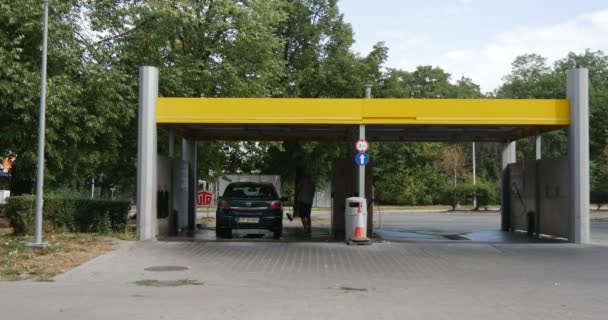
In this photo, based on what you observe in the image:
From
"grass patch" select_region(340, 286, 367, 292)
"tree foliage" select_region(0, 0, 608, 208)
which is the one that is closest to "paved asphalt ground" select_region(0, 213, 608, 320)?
"grass patch" select_region(340, 286, 367, 292)

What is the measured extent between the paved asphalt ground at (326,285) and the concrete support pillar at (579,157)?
3.89 feet

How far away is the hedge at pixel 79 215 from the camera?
17484 millimetres

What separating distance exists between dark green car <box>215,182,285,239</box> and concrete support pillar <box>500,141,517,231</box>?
848 cm

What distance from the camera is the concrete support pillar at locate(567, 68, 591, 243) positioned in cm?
1655

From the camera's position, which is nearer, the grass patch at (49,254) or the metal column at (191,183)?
the grass patch at (49,254)

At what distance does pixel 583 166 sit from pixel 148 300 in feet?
38.6

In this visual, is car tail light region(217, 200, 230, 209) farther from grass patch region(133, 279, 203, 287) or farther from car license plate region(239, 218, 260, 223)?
grass patch region(133, 279, 203, 287)

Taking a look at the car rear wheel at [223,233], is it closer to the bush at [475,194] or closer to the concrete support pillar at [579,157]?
the concrete support pillar at [579,157]

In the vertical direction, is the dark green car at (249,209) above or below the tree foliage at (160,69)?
below

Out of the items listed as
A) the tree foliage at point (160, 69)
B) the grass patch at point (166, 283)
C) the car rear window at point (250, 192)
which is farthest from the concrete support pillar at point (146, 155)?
the grass patch at point (166, 283)

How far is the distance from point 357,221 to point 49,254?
6.87 m

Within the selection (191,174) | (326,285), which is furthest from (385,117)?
(191,174)

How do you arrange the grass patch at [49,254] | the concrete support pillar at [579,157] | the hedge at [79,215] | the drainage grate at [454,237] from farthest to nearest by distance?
the drainage grate at [454,237] → the hedge at [79,215] → the concrete support pillar at [579,157] → the grass patch at [49,254]

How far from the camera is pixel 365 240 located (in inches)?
642
